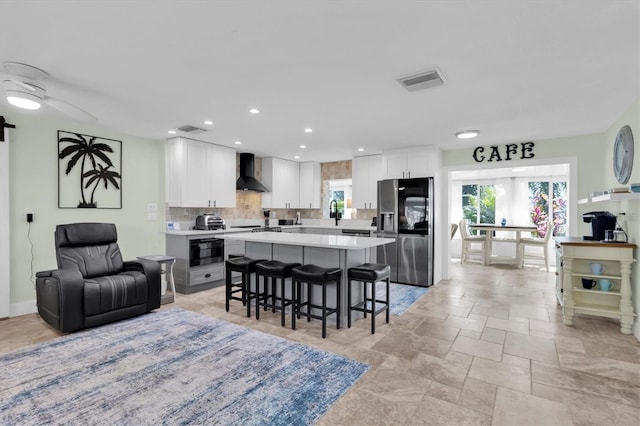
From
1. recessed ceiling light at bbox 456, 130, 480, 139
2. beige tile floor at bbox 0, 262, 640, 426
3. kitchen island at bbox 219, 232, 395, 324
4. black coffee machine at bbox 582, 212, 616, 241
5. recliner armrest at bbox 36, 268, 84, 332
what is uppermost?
recessed ceiling light at bbox 456, 130, 480, 139

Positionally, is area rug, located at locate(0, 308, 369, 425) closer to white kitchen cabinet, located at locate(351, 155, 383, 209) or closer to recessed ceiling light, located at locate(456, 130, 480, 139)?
recessed ceiling light, located at locate(456, 130, 480, 139)

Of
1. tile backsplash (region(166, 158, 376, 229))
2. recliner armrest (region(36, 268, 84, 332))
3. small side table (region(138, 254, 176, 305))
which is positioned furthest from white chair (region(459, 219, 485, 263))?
recliner armrest (region(36, 268, 84, 332))

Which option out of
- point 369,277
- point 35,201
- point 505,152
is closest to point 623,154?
point 505,152

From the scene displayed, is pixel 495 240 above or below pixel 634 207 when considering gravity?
below

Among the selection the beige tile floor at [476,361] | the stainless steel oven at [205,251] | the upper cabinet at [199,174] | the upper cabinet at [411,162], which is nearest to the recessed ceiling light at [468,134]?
the upper cabinet at [411,162]

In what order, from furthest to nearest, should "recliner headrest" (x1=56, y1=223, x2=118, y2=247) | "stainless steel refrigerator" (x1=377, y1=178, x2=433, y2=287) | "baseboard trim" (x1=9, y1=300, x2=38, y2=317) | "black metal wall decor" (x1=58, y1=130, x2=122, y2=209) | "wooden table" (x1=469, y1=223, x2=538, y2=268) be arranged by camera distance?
"wooden table" (x1=469, y1=223, x2=538, y2=268)
"stainless steel refrigerator" (x1=377, y1=178, x2=433, y2=287)
"black metal wall decor" (x1=58, y1=130, x2=122, y2=209)
"baseboard trim" (x1=9, y1=300, x2=38, y2=317)
"recliner headrest" (x1=56, y1=223, x2=118, y2=247)

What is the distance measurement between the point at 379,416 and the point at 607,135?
4.88 m

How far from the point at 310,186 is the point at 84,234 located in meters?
4.41

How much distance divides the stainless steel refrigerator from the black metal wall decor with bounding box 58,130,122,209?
4243mm

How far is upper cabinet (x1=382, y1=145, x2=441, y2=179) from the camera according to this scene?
17.8ft

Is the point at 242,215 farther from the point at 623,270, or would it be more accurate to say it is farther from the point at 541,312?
the point at 623,270

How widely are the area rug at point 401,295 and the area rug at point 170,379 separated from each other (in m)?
1.62

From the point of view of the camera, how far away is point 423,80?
9.04 feet

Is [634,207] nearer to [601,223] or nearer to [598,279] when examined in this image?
[601,223]
